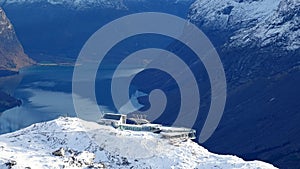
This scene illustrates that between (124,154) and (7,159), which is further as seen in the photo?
(124,154)

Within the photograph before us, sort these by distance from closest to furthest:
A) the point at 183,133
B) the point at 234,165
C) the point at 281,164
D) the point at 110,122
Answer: the point at 234,165
the point at 183,133
the point at 110,122
the point at 281,164

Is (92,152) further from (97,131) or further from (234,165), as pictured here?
(234,165)

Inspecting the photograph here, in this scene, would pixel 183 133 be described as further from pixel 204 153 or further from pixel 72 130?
pixel 72 130

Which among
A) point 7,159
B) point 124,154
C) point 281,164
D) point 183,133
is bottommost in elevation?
point 7,159

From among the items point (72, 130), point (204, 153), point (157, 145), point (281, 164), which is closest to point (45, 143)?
point (72, 130)

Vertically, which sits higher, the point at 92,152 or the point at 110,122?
the point at 110,122

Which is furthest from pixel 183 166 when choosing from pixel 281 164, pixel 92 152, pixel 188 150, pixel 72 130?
pixel 281 164

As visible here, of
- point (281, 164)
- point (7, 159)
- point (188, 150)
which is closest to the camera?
point (7, 159)
